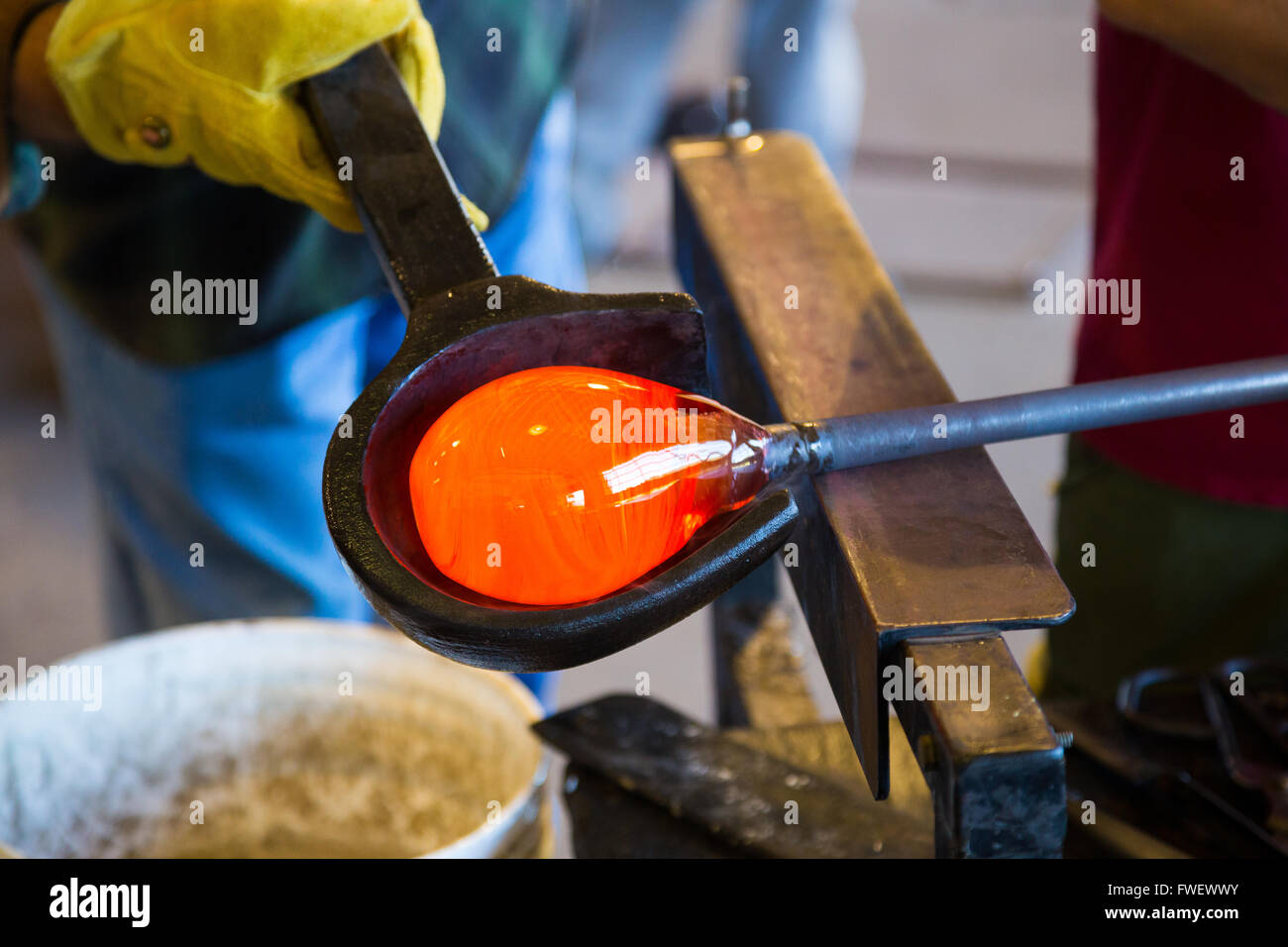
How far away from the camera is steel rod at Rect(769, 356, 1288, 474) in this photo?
0.51 meters

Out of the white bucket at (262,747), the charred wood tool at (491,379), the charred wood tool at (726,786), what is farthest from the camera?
the white bucket at (262,747)

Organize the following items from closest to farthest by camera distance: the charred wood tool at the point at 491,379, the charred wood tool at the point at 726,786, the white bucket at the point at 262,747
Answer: the charred wood tool at the point at 491,379
the charred wood tool at the point at 726,786
the white bucket at the point at 262,747

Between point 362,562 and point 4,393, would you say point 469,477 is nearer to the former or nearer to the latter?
point 362,562

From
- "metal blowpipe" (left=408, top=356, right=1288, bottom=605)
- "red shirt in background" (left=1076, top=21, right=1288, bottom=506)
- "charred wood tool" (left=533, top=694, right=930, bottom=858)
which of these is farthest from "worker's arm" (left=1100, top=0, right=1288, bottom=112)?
"charred wood tool" (left=533, top=694, right=930, bottom=858)

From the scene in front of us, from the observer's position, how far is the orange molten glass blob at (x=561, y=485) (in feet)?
1.41

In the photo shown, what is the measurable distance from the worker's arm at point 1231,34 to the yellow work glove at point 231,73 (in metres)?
0.42

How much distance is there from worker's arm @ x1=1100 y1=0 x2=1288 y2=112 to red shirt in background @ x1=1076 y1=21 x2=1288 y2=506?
17cm

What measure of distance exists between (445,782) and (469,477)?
0.51 m

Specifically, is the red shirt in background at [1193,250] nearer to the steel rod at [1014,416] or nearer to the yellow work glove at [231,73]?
the steel rod at [1014,416]

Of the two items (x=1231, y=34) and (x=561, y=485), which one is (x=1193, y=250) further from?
(x=561, y=485)

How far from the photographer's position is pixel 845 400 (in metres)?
0.60

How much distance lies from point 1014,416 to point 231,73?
485 mm

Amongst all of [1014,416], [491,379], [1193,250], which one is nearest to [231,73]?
[491,379]

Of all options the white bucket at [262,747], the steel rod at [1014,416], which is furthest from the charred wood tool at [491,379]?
the white bucket at [262,747]
